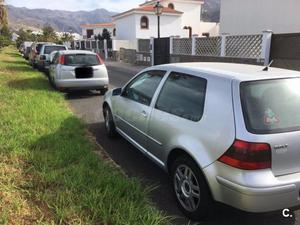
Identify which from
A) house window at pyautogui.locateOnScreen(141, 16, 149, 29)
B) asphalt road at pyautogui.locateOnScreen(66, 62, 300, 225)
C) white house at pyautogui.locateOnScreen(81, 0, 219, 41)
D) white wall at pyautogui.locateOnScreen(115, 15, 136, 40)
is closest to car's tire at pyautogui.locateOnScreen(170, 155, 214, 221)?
asphalt road at pyautogui.locateOnScreen(66, 62, 300, 225)

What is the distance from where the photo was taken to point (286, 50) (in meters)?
11.8

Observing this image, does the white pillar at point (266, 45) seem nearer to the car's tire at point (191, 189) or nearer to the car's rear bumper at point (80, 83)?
the car's rear bumper at point (80, 83)

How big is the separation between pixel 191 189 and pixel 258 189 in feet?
2.62

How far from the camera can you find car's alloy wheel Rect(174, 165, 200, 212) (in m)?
3.28

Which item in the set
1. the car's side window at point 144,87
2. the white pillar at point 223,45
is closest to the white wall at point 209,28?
the white pillar at point 223,45

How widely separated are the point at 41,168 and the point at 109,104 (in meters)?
2.09

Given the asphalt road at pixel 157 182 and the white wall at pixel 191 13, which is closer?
the asphalt road at pixel 157 182

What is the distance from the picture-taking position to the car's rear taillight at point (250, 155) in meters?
2.74

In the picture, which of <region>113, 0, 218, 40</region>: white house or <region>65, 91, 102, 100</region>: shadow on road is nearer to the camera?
<region>65, 91, 102, 100</region>: shadow on road

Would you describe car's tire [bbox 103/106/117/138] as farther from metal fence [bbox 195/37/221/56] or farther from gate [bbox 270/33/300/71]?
metal fence [bbox 195/37/221/56]

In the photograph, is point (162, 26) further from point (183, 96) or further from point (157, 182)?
point (183, 96)

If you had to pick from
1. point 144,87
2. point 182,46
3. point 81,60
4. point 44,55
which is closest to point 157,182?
point 144,87

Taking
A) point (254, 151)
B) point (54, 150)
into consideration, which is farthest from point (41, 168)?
point (254, 151)

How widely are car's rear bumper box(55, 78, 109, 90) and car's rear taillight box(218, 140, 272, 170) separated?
8201mm
